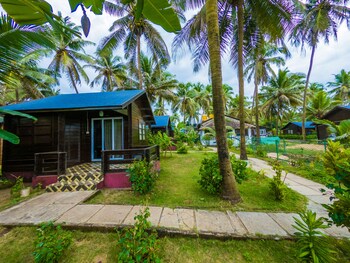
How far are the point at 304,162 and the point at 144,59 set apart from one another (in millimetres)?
19591

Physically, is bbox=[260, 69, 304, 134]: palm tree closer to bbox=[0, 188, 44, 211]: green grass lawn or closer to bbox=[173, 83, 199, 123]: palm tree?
bbox=[173, 83, 199, 123]: palm tree

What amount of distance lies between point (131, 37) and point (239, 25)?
900 cm

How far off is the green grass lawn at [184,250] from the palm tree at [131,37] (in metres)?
13.0

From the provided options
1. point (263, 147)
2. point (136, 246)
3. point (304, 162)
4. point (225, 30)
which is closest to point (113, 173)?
point (136, 246)

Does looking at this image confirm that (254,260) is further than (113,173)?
No

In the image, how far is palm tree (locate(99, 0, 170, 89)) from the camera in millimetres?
12469

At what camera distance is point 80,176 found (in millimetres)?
5590

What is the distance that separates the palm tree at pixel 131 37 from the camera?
491 inches

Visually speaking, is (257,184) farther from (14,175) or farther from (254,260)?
(14,175)

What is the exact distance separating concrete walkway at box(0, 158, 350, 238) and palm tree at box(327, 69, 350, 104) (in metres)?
36.9

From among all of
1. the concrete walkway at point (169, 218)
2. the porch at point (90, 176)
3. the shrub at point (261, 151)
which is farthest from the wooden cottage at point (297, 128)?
the porch at point (90, 176)

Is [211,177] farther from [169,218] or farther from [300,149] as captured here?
[300,149]

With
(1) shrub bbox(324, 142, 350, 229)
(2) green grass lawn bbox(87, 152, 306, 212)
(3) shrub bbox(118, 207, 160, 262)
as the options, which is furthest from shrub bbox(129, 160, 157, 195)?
(1) shrub bbox(324, 142, 350, 229)

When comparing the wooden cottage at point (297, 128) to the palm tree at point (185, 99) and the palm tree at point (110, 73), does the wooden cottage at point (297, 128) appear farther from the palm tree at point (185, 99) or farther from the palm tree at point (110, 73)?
the palm tree at point (110, 73)
